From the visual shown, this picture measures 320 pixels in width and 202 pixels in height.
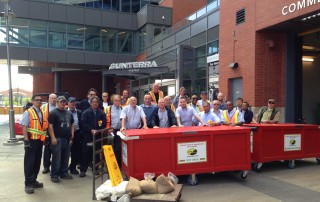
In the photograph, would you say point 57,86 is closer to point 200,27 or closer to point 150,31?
point 150,31

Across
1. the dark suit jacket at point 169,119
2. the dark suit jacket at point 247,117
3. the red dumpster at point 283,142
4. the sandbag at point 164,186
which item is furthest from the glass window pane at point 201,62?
the sandbag at point 164,186

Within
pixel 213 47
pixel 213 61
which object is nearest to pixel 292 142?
pixel 213 61

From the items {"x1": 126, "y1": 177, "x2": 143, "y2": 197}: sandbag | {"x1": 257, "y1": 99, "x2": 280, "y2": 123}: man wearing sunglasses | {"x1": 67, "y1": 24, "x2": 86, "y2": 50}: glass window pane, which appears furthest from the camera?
{"x1": 67, "y1": 24, "x2": 86, "y2": 50}: glass window pane

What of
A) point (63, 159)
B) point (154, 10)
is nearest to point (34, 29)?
point (154, 10)

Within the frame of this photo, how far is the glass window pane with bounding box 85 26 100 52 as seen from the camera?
95.4ft

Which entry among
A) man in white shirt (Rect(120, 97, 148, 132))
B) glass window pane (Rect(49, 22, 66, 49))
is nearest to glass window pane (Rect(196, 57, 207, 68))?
man in white shirt (Rect(120, 97, 148, 132))

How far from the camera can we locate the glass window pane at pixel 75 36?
28312 millimetres

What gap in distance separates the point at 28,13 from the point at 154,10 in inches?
407

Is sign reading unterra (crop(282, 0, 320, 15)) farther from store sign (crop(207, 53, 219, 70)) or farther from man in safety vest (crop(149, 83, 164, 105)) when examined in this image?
store sign (crop(207, 53, 219, 70))

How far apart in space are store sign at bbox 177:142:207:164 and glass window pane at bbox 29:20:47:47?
934 inches

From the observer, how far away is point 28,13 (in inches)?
1045

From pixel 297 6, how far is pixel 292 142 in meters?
4.23

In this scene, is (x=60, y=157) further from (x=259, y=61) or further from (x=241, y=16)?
(x=241, y=16)

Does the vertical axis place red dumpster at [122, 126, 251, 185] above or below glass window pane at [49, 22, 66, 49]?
below
